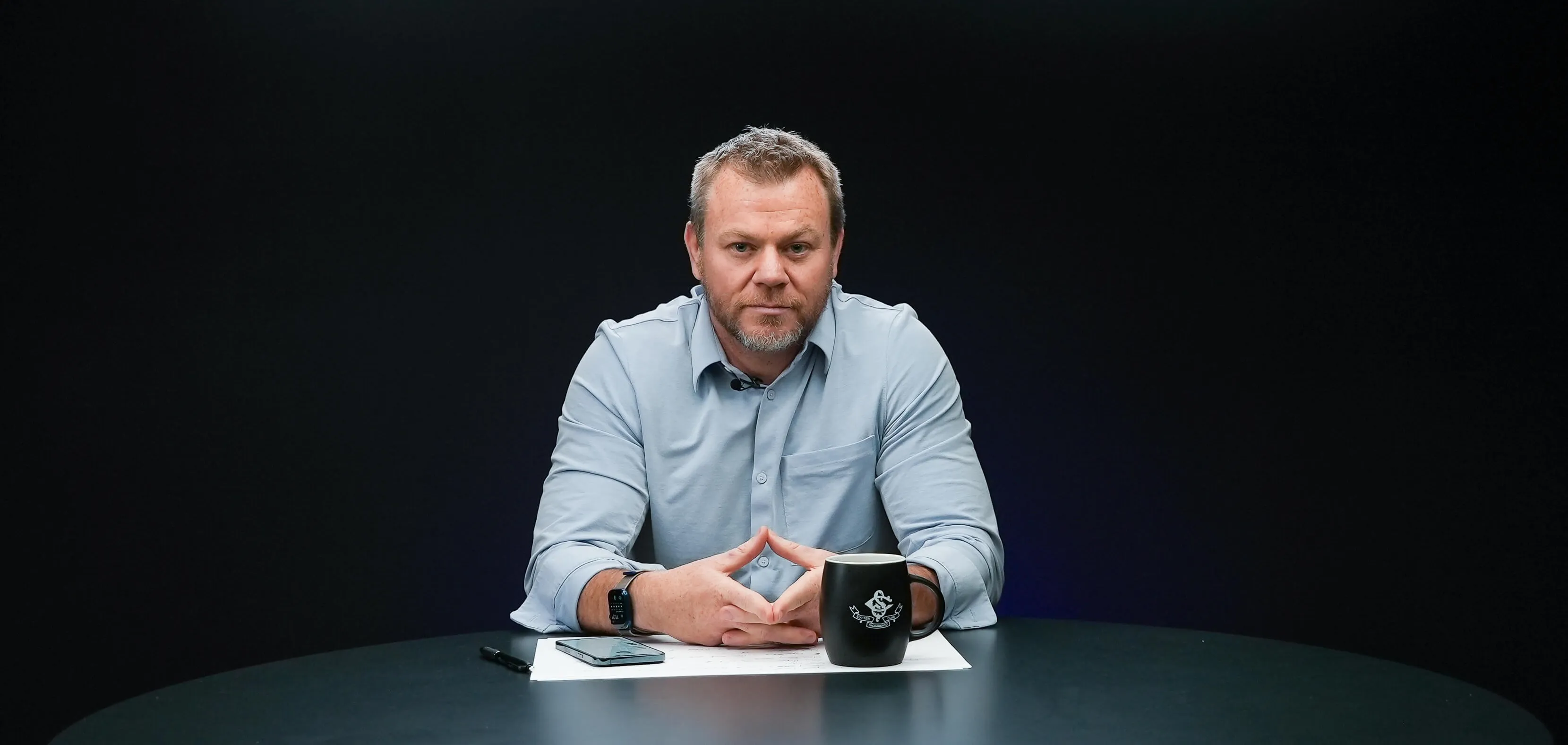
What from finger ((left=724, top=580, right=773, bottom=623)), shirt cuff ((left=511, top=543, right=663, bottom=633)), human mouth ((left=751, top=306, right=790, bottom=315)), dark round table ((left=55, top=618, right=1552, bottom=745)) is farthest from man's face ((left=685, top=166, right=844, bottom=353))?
dark round table ((left=55, top=618, right=1552, bottom=745))

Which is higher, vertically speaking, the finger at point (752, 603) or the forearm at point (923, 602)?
the finger at point (752, 603)

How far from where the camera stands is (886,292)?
132 inches

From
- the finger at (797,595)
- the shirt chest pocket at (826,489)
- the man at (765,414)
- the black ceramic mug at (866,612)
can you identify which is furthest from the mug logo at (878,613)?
the shirt chest pocket at (826,489)

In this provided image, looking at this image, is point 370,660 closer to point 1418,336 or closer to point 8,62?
point 8,62

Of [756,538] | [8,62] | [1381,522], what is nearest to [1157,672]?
[756,538]

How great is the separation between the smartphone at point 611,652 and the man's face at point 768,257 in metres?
0.71

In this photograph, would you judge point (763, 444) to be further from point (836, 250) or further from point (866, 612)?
point (866, 612)

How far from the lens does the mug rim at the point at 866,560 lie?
5.20 feet

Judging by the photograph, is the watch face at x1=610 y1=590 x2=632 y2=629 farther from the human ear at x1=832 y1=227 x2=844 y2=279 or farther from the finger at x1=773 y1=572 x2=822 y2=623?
the human ear at x1=832 y1=227 x2=844 y2=279

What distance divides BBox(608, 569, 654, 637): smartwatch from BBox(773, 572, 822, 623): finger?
233mm

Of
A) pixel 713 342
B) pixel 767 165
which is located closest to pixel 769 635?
pixel 713 342

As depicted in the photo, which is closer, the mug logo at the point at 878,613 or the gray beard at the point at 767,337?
the mug logo at the point at 878,613

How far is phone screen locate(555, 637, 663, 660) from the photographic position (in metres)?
1.60

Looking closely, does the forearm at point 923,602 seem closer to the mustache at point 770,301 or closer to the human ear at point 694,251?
the mustache at point 770,301
